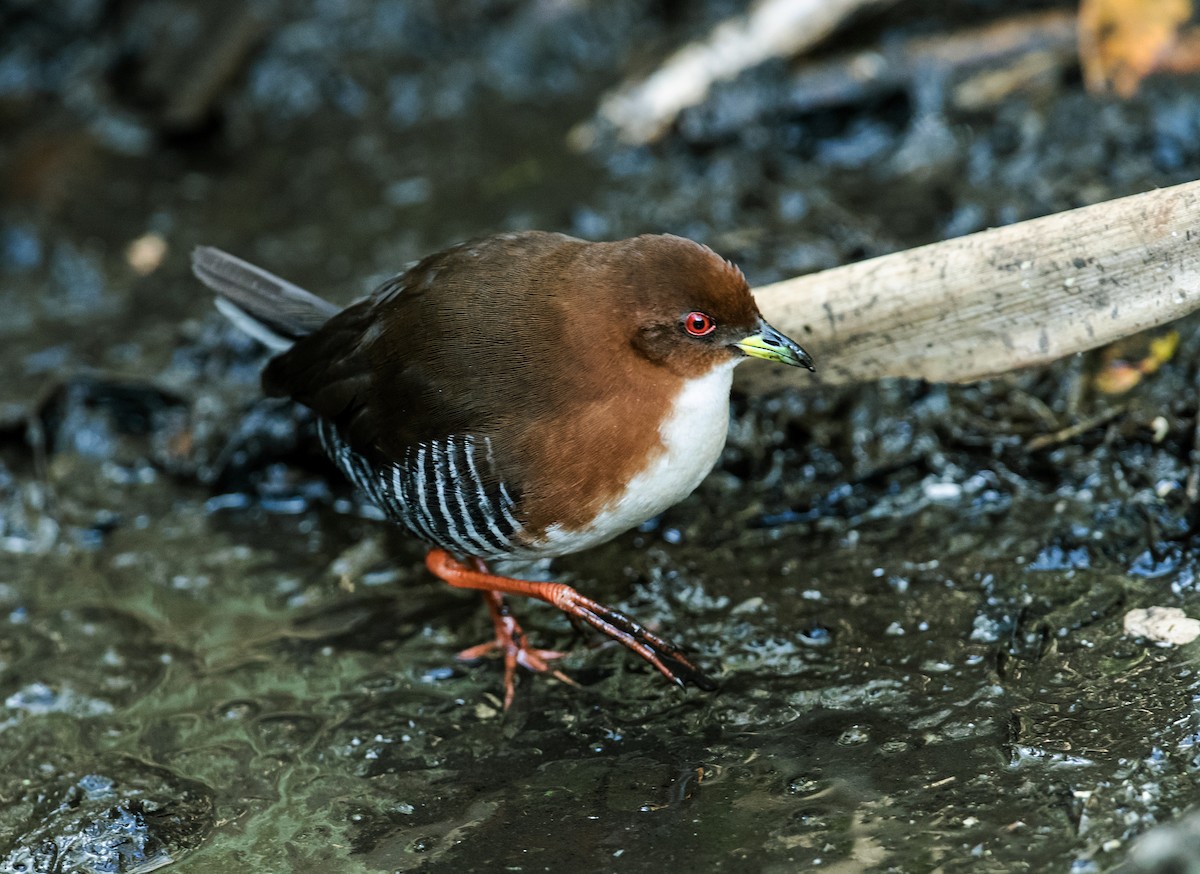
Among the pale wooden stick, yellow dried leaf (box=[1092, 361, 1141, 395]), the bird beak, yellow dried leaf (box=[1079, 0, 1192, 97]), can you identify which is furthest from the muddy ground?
the bird beak

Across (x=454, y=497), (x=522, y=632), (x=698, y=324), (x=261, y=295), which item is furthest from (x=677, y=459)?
(x=261, y=295)

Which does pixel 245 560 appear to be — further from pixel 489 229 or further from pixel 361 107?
pixel 361 107

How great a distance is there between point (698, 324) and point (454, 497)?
0.80m

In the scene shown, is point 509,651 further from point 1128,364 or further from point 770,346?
point 1128,364

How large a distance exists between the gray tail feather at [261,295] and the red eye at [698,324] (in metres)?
1.34

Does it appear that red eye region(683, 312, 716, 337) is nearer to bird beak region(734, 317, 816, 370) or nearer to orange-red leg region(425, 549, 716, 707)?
bird beak region(734, 317, 816, 370)

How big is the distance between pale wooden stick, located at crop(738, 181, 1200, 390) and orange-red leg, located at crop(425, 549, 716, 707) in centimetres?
99

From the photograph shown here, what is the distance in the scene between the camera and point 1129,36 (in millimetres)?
5582

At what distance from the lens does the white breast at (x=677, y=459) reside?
3.50m

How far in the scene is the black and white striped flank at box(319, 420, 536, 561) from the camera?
140 inches

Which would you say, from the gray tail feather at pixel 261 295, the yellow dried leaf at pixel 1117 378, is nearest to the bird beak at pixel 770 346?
the yellow dried leaf at pixel 1117 378

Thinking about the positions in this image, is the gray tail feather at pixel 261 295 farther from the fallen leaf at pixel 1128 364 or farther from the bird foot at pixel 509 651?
the fallen leaf at pixel 1128 364

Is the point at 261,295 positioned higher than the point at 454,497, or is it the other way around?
the point at 261,295

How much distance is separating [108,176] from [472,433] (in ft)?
13.6
